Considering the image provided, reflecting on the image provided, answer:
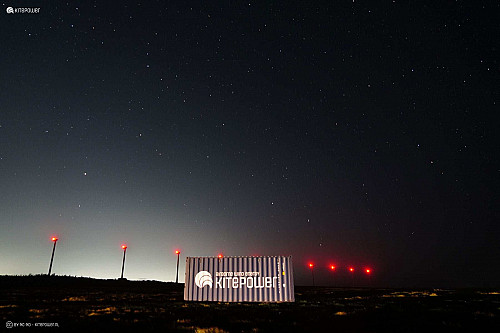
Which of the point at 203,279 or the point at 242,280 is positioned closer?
the point at 242,280

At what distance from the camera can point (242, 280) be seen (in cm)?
2300

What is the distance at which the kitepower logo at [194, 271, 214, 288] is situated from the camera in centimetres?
2327

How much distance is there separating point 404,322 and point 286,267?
33.2 ft

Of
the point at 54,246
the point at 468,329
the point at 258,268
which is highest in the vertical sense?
the point at 54,246

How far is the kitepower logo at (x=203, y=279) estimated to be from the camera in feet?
76.3

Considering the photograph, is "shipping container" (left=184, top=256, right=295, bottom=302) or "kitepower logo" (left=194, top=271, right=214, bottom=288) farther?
"kitepower logo" (left=194, top=271, right=214, bottom=288)

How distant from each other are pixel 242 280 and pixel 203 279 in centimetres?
279

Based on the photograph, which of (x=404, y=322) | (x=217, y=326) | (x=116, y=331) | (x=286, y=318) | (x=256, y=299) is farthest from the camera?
(x=256, y=299)

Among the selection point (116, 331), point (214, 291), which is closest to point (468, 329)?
point (116, 331)

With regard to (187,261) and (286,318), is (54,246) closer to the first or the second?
(187,261)

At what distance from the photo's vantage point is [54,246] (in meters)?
50.7

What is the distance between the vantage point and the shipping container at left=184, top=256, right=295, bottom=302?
22844mm

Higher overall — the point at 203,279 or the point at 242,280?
the point at 203,279

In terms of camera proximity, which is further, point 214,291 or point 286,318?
point 214,291
